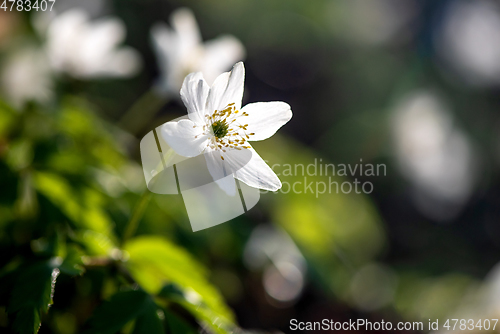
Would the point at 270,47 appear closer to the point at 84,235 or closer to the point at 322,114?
the point at 322,114

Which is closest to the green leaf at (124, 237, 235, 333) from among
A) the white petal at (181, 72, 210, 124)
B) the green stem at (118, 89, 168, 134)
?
the white petal at (181, 72, 210, 124)

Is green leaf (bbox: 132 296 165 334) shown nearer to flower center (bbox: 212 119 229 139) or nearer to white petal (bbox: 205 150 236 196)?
white petal (bbox: 205 150 236 196)

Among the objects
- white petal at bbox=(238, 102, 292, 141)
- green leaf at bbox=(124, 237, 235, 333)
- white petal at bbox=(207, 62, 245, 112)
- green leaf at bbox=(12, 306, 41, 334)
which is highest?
white petal at bbox=(207, 62, 245, 112)

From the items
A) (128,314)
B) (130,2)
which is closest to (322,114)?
(130,2)

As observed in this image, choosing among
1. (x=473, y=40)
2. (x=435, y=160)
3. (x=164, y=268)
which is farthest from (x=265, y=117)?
(x=473, y=40)

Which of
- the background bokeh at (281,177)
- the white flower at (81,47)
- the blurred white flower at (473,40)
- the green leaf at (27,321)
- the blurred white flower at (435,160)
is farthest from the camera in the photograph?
the blurred white flower at (473,40)

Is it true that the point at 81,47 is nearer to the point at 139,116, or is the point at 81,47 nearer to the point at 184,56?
the point at 184,56

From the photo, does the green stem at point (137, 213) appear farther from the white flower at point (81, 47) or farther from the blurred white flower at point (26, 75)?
the blurred white flower at point (26, 75)

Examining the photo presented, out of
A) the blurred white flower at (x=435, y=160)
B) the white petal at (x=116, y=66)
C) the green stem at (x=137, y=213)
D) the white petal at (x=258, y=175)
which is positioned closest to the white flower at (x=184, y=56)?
the white petal at (x=116, y=66)
